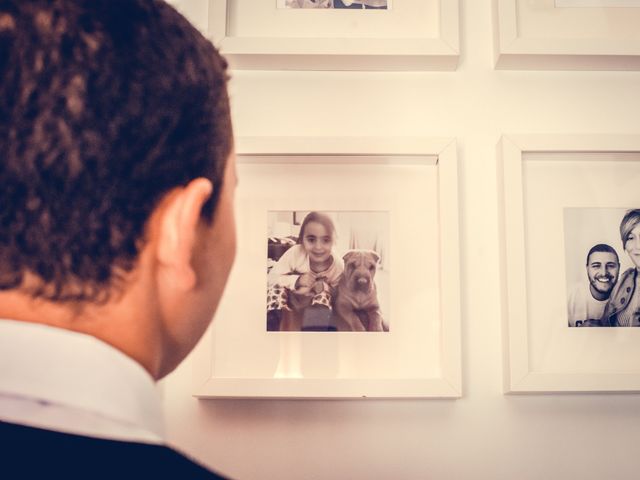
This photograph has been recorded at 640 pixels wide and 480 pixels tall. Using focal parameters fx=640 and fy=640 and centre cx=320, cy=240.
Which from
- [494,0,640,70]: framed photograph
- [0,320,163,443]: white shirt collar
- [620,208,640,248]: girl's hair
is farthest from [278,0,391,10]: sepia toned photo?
[0,320,163,443]: white shirt collar

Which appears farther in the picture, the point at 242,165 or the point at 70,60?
the point at 242,165

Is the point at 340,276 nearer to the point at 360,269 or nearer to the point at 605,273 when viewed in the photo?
the point at 360,269

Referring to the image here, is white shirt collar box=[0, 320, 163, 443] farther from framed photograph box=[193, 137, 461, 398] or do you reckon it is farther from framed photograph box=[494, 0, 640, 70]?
framed photograph box=[494, 0, 640, 70]

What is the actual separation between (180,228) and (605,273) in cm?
55

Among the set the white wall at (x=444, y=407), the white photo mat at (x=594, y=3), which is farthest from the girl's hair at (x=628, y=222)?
the white photo mat at (x=594, y=3)

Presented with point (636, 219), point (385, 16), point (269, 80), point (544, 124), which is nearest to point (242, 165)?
point (269, 80)

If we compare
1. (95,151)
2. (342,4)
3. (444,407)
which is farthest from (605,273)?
(95,151)

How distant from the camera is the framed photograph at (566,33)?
77cm

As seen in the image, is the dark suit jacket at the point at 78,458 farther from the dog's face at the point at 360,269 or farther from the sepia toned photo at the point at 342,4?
the sepia toned photo at the point at 342,4

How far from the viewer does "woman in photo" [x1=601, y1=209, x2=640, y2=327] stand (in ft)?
2.45

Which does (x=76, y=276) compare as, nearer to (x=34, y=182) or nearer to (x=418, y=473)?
(x=34, y=182)

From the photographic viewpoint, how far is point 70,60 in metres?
0.38

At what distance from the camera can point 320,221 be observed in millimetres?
755

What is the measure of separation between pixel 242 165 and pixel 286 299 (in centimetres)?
17
